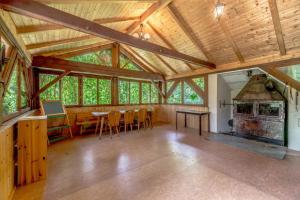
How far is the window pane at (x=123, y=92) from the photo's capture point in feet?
24.0

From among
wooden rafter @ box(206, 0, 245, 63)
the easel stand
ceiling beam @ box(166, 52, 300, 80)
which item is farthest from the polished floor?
wooden rafter @ box(206, 0, 245, 63)

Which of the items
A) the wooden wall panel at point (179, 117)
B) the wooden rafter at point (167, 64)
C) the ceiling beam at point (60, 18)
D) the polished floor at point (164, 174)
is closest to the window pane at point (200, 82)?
the wooden wall panel at point (179, 117)

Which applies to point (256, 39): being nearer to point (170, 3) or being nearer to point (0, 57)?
point (170, 3)

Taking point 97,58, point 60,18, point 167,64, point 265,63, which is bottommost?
point 265,63

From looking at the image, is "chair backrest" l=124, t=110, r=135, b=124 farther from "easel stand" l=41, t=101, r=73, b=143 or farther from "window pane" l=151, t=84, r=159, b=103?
"window pane" l=151, t=84, r=159, b=103

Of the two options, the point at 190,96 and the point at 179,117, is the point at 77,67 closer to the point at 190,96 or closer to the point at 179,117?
the point at 190,96

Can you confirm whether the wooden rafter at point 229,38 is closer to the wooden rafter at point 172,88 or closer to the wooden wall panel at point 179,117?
the wooden wall panel at point 179,117

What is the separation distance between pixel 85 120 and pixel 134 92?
9.79ft

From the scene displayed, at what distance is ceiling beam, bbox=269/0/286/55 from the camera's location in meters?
3.07

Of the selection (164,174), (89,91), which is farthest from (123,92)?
(164,174)

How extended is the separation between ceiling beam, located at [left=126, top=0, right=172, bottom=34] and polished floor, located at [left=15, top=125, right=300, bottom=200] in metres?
3.73

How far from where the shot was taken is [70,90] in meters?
5.83

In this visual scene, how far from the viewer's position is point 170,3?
381 cm

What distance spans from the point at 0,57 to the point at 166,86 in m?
7.29
